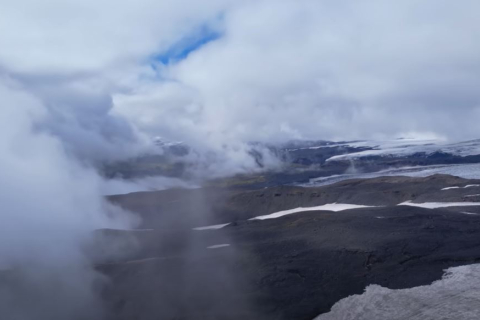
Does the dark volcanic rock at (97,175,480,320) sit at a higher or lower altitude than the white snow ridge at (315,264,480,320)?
higher

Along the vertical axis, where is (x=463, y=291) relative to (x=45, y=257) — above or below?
below

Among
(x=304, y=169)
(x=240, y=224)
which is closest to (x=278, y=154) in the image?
(x=304, y=169)

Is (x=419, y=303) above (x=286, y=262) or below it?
below

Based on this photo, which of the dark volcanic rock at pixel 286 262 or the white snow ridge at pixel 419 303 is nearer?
the white snow ridge at pixel 419 303

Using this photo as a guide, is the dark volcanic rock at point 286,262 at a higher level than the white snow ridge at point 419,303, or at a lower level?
higher

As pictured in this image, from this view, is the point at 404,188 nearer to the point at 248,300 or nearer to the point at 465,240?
the point at 465,240

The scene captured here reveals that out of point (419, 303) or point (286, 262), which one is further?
point (286, 262)

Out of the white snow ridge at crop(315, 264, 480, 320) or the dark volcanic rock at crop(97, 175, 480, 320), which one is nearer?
the white snow ridge at crop(315, 264, 480, 320)

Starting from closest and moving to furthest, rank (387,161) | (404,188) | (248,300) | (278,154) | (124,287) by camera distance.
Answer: (248,300)
(124,287)
(404,188)
(387,161)
(278,154)
